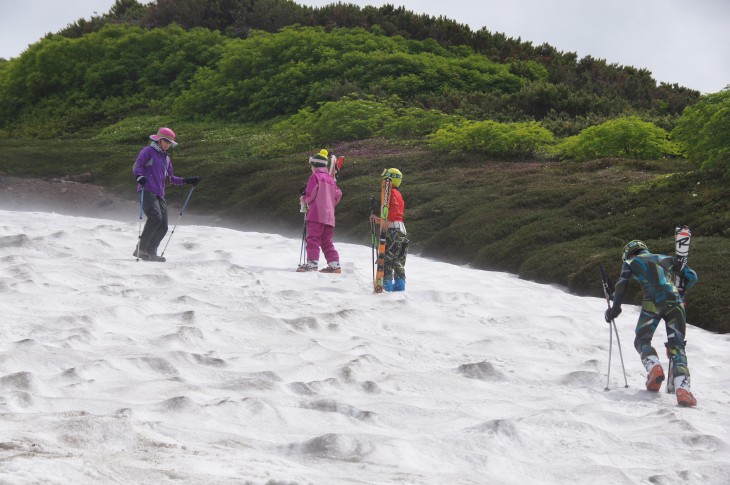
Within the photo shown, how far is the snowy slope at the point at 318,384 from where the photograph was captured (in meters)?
6.41

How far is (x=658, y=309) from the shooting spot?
375 inches

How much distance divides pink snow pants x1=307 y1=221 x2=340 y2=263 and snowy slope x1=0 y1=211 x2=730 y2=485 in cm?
57

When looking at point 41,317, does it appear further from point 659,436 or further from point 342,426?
point 659,436

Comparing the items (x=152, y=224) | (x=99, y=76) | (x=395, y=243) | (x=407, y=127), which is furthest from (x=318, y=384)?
(x=99, y=76)

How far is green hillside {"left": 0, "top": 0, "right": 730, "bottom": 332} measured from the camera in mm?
17688

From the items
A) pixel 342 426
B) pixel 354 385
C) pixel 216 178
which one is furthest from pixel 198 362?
pixel 216 178

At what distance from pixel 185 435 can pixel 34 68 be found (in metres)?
44.5

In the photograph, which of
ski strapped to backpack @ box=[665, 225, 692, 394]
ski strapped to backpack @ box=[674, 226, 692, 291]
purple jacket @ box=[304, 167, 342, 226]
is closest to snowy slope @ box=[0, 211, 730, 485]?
ski strapped to backpack @ box=[665, 225, 692, 394]

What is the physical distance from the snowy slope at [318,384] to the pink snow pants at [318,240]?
1.86ft

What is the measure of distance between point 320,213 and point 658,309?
266 inches

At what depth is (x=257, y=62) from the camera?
1622 inches

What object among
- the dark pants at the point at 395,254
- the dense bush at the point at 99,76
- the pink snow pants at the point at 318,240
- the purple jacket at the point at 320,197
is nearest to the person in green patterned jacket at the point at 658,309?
the dark pants at the point at 395,254

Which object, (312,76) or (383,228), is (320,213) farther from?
(312,76)

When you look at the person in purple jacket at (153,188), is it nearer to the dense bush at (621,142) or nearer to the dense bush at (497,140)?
the dense bush at (497,140)
